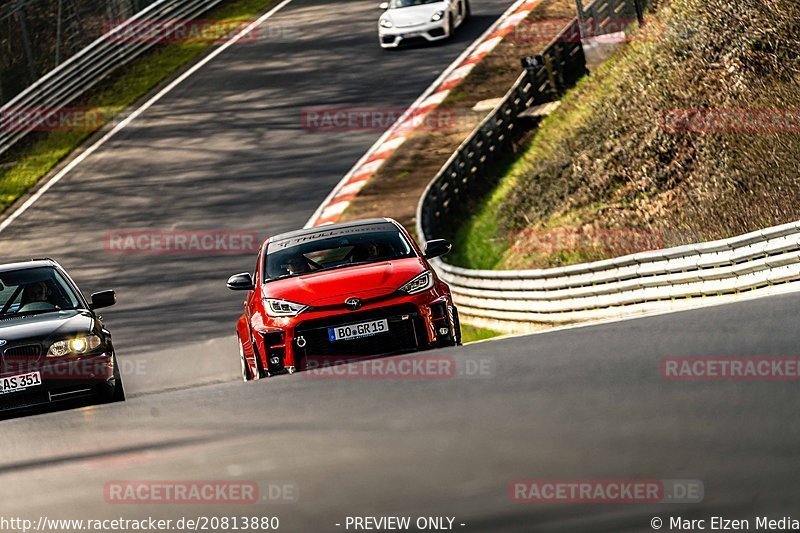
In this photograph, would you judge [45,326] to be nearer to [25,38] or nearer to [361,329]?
[361,329]

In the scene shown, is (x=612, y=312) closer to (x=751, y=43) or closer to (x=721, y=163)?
(x=721, y=163)

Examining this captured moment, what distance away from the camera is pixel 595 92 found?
88.2 ft

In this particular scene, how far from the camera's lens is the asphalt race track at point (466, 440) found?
18.4ft

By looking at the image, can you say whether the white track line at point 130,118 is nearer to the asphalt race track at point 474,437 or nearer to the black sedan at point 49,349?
the black sedan at point 49,349

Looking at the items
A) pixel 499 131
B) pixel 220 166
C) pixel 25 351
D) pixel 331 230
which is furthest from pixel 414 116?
pixel 25 351

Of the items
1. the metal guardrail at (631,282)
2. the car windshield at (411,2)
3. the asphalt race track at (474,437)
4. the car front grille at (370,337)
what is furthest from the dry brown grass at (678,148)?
the asphalt race track at (474,437)

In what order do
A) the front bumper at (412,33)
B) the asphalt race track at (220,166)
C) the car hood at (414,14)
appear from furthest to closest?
→ the front bumper at (412,33)
the car hood at (414,14)
the asphalt race track at (220,166)

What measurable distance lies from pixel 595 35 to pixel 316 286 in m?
19.3

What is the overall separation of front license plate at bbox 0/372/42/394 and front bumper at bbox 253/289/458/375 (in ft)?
6.37

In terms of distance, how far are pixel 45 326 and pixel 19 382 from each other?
68 cm

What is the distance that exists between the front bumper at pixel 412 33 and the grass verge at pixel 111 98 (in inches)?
Result: 242

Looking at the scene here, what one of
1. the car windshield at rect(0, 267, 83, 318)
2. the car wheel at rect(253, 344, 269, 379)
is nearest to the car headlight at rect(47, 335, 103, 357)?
the car windshield at rect(0, 267, 83, 318)

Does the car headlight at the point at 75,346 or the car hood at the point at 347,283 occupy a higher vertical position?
the car hood at the point at 347,283

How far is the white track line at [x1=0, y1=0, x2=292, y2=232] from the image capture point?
29.3m
